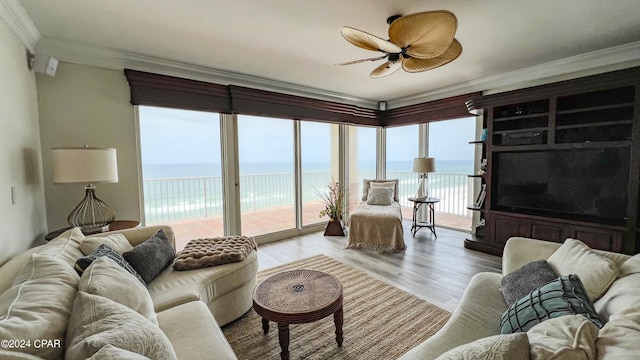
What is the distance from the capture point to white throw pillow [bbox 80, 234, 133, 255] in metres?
1.76

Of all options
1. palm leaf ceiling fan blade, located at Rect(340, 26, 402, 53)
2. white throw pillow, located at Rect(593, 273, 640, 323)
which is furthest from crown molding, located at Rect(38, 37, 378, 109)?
white throw pillow, located at Rect(593, 273, 640, 323)

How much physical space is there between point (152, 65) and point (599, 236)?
5.29 m

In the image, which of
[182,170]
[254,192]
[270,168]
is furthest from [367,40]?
[182,170]

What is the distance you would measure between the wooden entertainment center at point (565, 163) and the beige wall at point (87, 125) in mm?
4457

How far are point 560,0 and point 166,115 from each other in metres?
4.25

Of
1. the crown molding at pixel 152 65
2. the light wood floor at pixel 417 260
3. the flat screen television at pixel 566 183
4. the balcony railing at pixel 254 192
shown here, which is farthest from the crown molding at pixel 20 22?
the flat screen television at pixel 566 183

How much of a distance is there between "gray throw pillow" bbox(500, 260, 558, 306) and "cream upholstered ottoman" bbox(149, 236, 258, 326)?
1853 millimetres

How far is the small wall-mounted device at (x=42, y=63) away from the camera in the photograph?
7.64ft

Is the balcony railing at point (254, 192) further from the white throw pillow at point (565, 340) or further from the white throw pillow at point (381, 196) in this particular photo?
the white throw pillow at point (565, 340)

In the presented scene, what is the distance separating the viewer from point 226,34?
2.44 metres

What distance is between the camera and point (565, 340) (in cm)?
76

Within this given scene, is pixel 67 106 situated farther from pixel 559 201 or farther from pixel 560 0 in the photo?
pixel 559 201

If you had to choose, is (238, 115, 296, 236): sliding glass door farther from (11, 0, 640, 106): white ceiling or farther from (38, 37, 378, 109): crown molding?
(11, 0, 640, 106): white ceiling

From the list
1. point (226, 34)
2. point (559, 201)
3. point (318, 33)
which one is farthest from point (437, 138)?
point (226, 34)
